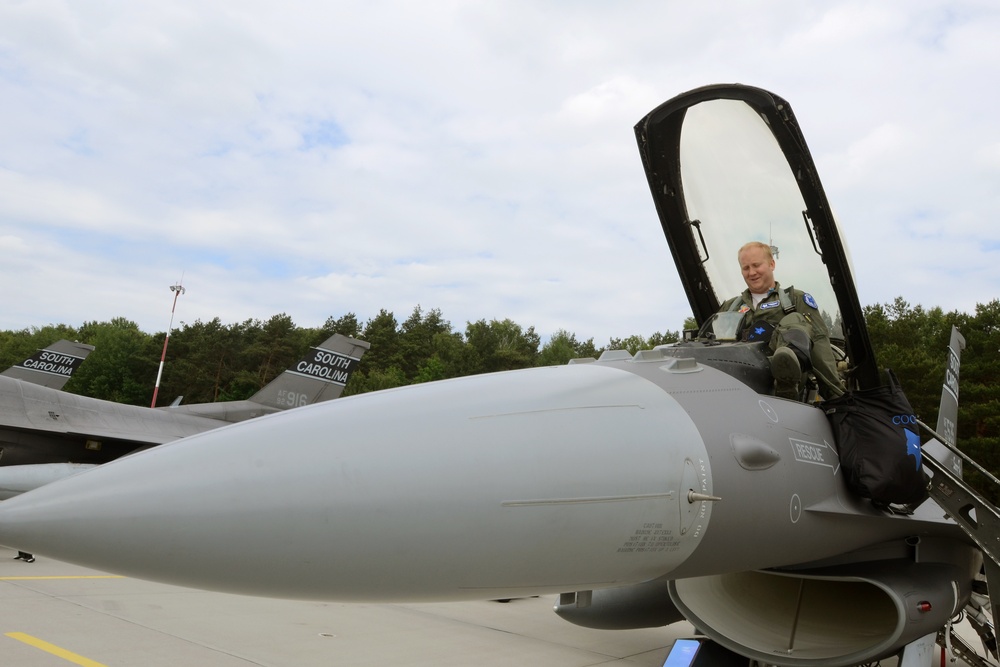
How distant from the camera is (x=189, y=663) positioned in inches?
202

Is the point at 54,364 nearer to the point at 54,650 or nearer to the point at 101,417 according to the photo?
the point at 101,417

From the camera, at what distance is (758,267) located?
3764 millimetres

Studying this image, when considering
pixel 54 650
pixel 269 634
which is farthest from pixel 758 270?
pixel 54 650

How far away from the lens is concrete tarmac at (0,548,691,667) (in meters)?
5.41


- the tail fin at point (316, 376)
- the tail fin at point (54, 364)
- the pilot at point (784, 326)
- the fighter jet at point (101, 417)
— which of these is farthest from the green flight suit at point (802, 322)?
the tail fin at point (54, 364)

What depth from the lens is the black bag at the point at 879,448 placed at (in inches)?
115

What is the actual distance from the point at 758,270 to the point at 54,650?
5.34 m

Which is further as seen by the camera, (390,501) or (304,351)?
(304,351)

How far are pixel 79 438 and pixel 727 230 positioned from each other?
15.5 metres

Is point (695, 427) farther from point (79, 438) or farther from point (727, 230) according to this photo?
point (79, 438)

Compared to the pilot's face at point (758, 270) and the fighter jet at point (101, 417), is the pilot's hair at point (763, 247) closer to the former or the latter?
the pilot's face at point (758, 270)

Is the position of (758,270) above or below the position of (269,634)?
above

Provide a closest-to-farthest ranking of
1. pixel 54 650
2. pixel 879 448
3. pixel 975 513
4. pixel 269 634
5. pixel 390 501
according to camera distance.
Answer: pixel 390 501 → pixel 879 448 → pixel 975 513 → pixel 54 650 → pixel 269 634

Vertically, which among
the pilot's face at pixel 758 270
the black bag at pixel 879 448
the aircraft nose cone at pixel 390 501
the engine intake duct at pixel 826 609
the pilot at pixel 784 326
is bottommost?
the engine intake duct at pixel 826 609
